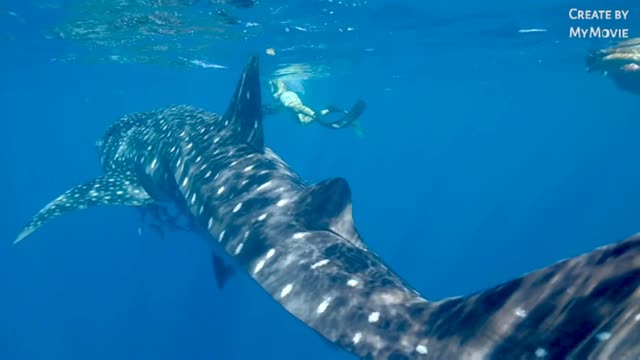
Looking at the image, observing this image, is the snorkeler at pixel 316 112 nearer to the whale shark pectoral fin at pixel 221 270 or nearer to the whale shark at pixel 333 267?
the whale shark at pixel 333 267

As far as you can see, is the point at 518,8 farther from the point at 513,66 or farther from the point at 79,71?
the point at 79,71

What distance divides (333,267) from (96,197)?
7881 mm

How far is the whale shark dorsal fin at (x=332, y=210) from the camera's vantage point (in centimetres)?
681

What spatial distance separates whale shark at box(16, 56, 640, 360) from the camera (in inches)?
122

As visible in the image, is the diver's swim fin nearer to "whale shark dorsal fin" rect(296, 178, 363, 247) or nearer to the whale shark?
the whale shark

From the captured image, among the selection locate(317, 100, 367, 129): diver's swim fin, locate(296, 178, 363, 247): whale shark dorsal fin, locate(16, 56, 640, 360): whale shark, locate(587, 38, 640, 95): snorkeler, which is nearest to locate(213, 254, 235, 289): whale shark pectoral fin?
locate(16, 56, 640, 360): whale shark

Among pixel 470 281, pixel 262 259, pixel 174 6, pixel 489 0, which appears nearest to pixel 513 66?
pixel 470 281

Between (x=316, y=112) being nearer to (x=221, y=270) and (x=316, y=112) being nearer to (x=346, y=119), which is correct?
(x=346, y=119)

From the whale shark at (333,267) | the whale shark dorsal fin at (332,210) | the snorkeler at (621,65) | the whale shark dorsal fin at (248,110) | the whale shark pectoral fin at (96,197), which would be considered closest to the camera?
the whale shark at (333,267)

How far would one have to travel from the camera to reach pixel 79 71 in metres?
41.2

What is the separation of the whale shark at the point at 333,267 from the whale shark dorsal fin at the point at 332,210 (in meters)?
0.01

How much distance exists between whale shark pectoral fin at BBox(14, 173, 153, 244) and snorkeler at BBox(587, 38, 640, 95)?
16.3 meters

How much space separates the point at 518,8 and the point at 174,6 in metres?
14.1

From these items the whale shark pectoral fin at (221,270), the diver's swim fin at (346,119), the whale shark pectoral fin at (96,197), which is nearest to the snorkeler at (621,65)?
the diver's swim fin at (346,119)
